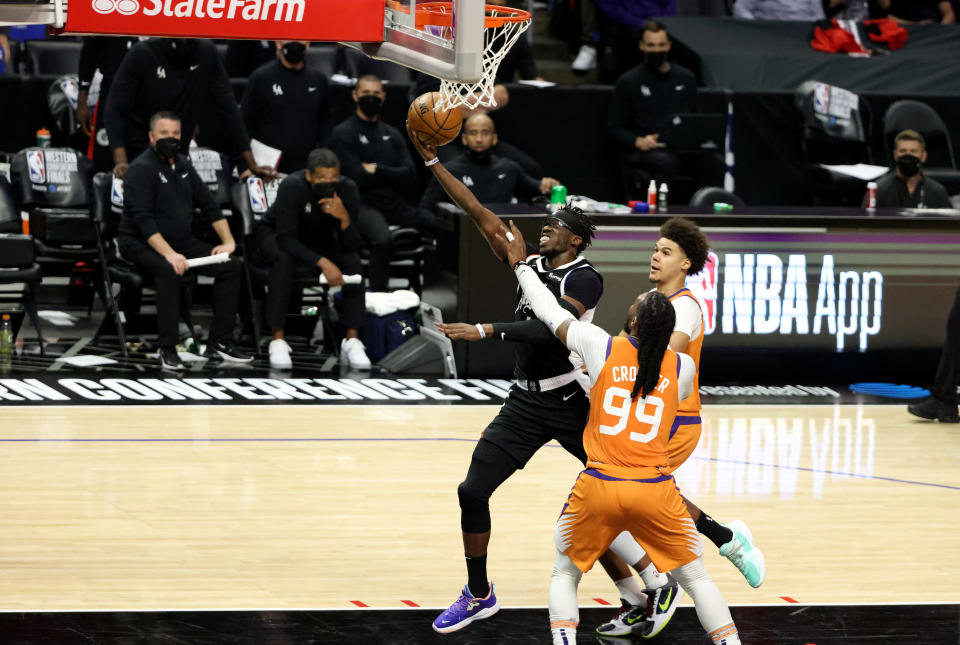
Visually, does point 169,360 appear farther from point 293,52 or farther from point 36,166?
point 293,52

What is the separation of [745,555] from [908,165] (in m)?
7.27

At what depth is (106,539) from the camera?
733cm

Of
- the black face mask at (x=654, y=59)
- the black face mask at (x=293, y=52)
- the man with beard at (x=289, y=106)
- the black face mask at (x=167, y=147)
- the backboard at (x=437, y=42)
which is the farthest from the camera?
the black face mask at (x=654, y=59)

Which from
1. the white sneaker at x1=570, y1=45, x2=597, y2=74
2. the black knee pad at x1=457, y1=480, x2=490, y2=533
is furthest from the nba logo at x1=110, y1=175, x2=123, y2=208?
the black knee pad at x1=457, y1=480, x2=490, y2=533

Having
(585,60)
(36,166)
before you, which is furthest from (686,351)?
(585,60)

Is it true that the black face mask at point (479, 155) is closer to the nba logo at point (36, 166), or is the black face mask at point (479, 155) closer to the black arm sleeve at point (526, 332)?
the nba logo at point (36, 166)

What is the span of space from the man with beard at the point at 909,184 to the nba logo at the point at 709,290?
215cm

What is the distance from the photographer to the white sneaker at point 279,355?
11.7 m

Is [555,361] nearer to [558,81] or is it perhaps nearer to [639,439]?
[639,439]

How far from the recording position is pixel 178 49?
12.3 meters

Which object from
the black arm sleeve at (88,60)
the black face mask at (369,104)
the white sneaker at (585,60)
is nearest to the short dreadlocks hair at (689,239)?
the black face mask at (369,104)

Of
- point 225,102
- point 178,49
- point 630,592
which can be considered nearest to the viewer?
point 630,592

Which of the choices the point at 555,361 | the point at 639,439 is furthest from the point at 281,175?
the point at 639,439

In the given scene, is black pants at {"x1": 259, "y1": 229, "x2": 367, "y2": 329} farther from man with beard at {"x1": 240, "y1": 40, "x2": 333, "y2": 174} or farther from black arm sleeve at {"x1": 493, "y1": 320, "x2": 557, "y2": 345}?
black arm sleeve at {"x1": 493, "y1": 320, "x2": 557, "y2": 345}
